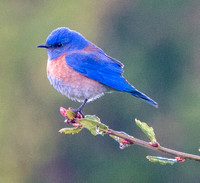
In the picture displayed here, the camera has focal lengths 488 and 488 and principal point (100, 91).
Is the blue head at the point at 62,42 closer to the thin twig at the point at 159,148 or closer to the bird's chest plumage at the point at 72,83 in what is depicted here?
the bird's chest plumage at the point at 72,83

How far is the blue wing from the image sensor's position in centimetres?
423

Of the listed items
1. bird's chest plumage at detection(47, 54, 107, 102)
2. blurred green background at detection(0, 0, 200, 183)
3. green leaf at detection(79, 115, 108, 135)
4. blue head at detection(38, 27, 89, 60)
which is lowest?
blurred green background at detection(0, 0, 200, 183)

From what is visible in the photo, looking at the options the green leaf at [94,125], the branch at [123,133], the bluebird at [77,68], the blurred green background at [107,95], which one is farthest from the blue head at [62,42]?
the blurred green background at [107,95]

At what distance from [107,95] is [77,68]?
55.7 feet

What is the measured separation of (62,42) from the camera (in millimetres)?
4539

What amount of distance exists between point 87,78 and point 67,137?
2157 centimetres

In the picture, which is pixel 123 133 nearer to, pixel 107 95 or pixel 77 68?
pixel 77 68

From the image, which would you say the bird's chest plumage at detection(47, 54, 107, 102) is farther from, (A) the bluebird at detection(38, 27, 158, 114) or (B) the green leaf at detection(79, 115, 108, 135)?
(B) the green leaf at detection(79, 115, 108, 135)

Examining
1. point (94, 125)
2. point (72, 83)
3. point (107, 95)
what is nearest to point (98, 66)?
point (72, 83)

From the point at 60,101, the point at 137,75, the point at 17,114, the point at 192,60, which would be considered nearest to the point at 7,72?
the point at 17,114

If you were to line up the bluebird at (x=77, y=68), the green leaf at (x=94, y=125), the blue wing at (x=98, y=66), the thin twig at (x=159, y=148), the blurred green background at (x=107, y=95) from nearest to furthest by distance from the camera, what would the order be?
the thin twig at (x=159, y=148) < the green leaf at (x=94, y=125) < the blue wing at (x=98, y=66) < the bluebird at (x=77, y=68) < the blurred green background at (x=107, y=95)

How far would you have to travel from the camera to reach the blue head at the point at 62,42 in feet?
14.4

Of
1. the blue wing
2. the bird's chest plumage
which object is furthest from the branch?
the bird's chest plumage

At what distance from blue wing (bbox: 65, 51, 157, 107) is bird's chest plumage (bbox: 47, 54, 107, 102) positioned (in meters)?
0.06
